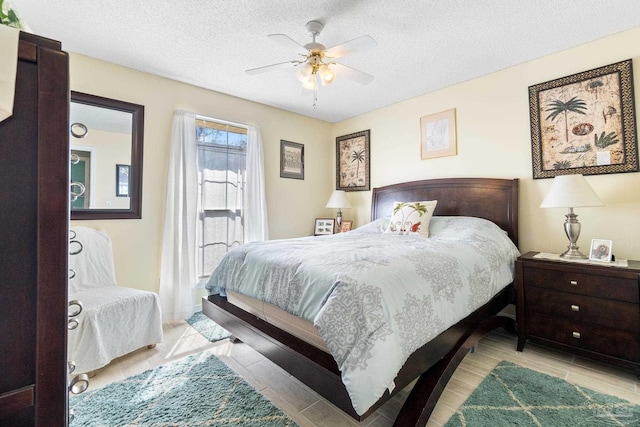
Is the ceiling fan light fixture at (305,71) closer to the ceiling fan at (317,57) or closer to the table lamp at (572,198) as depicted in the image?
the ceiling fan at (317,57)

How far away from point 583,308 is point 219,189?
3456 mm

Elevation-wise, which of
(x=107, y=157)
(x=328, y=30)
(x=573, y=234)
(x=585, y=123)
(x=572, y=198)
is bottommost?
(x=573, y=234)

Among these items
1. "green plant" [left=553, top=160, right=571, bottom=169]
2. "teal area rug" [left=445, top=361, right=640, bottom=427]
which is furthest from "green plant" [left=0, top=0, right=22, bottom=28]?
"green plant" [left=553, top=160, right=571, bottom=169]

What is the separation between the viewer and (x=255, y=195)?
368 centimetres

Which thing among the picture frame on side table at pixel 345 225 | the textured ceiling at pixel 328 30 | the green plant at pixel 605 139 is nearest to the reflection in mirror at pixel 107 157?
the textured ceiling at pixel 328 30

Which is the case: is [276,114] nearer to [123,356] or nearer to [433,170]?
[433,170]

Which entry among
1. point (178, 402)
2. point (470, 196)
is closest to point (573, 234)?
point (470, 196)

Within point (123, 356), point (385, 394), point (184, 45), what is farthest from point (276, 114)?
point (385, 394)

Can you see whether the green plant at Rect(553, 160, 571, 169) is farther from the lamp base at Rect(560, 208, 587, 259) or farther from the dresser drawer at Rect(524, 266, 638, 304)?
the dresser drawer at Rect(524, 266, 638, 304)

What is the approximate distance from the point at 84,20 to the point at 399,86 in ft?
9.47

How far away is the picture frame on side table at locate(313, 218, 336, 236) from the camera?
4316 mm

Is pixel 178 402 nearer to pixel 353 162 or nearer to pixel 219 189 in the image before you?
pixel 219 189

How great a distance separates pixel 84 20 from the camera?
7.11ft

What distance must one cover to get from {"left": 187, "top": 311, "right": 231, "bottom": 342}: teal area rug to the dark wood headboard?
2.34 m
